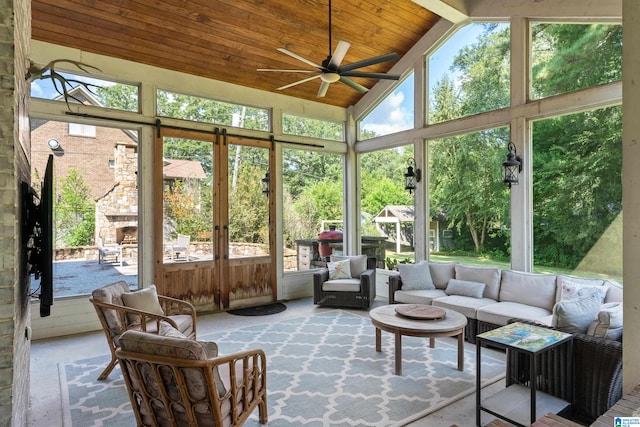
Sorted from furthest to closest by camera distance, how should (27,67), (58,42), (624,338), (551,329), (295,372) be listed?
(58,42)
(295,372)
(551,329)
(27,67)
(624,338)

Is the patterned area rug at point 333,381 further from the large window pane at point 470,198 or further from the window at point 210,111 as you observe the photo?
the window at point 210,111

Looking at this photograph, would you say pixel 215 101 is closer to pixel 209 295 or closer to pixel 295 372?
pixel 209 295

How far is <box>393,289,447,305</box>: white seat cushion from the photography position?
189 inches

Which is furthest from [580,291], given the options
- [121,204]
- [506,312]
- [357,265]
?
[121,204]

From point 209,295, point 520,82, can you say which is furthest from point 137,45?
point 520,82

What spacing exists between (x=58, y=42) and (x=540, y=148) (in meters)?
6.18

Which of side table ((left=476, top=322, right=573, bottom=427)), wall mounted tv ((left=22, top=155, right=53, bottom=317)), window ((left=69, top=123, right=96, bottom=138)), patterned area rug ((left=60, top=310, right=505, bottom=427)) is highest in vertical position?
window ((left=69, top=123, right=96, bottom=138))

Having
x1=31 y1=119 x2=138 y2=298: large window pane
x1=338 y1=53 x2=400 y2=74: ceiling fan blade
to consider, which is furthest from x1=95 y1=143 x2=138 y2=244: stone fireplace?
x1=338 y1=53 x2=400 y2=74: ceiling fan blade

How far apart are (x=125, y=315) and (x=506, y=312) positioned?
12.7 ft

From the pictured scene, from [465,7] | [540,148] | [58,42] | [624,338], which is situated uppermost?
[465,7]

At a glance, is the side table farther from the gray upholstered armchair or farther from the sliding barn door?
the sliding barn door

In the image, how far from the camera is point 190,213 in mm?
5605

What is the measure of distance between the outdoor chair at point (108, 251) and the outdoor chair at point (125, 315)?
1594 millimetres

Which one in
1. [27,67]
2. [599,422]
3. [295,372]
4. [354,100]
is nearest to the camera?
[599,422]
